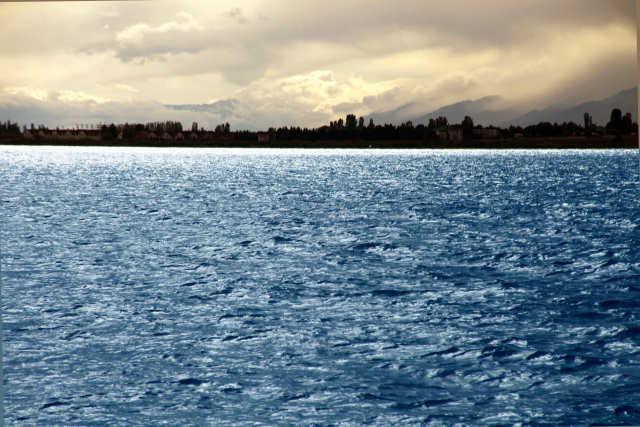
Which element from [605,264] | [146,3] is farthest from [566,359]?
[146,3]

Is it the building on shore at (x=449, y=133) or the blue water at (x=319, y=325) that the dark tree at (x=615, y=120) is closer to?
the building on shore at (x=449, y=133)

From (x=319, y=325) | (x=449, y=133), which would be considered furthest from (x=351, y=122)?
(x=319, y=325)

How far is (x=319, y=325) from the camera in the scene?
12.0m

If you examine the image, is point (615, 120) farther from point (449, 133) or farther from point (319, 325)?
point (319, 325)

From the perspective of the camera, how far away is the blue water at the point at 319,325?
822 centimetres

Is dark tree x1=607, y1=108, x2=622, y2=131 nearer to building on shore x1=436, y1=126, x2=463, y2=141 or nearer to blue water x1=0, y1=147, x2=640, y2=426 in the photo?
building on shore x1=436, y1=126, x2=463, y2=141

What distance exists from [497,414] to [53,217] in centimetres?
2835

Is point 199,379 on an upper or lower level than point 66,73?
lower

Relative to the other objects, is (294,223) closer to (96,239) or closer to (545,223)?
(96,239)

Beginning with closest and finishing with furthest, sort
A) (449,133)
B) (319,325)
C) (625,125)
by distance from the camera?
(319,325), (625,125), (449,133)

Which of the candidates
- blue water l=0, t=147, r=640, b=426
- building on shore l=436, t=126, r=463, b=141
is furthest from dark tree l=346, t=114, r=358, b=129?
blue water l=0, t=147, r=640, b=426

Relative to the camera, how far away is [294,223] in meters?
29.1

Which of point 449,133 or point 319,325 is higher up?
point 449,133

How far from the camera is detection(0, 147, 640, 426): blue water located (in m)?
8.22
